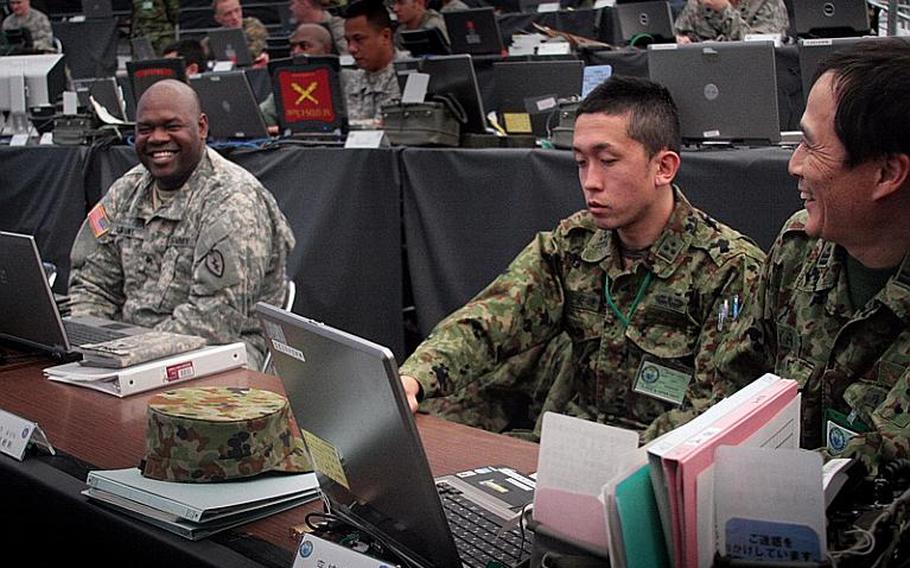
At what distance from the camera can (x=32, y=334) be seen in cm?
232

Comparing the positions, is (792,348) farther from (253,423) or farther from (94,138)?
(94,138)

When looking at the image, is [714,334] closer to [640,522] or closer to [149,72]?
[640,522]

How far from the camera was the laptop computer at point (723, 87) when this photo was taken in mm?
3205

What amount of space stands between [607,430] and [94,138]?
4.51 meters

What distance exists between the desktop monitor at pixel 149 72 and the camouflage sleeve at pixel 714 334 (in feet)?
12.3

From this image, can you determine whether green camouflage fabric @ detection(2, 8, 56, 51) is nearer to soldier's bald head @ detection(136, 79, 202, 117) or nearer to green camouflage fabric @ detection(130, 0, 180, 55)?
green camouflage fabric @ detection(130, 0, 180, 55)

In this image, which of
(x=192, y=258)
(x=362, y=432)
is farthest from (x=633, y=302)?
(x=192, y=258)

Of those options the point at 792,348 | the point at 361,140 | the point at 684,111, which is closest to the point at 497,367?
the point at 792,348

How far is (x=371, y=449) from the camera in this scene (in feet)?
4.09

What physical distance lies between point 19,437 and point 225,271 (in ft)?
3.40

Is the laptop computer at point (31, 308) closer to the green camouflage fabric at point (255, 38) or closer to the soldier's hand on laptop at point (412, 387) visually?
the soldier's hand on laptop at point (412, 387)

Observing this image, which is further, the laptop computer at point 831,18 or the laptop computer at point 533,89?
the laptop computer at point 831,18

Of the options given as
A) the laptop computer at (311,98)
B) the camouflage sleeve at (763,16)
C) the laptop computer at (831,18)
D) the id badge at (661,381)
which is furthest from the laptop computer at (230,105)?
the id badge at (661,381)

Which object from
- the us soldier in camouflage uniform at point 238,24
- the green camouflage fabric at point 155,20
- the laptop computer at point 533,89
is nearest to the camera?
the laptop computer at point 533,89
